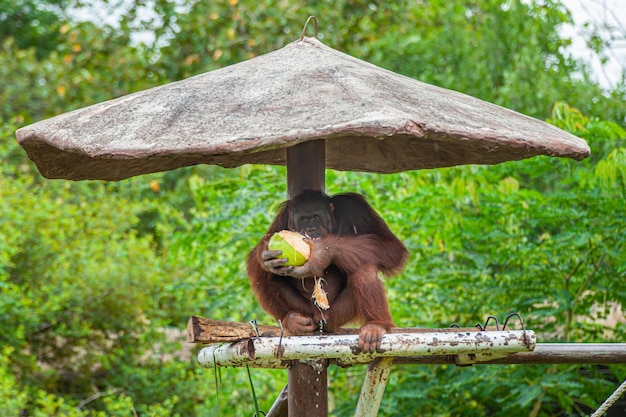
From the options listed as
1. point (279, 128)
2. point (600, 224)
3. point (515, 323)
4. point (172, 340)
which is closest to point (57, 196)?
point (172, 340)

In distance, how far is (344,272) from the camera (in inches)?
157

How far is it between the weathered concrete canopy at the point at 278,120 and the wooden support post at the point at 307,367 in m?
0.32

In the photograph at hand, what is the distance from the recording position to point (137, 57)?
11.9 m

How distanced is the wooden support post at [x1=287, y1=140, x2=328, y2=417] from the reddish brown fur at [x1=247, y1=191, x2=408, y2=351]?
0.14 m

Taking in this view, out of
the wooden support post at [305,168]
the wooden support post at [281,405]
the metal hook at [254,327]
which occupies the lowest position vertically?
the wooden support post at [281,405]

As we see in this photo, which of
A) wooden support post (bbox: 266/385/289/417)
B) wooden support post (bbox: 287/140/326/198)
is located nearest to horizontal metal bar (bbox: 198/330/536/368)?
wooden support post (bbox: 287/140/326/198)

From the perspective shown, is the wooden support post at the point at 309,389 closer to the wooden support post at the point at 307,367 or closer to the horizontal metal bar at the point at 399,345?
the wooden support post at the point at 307,367

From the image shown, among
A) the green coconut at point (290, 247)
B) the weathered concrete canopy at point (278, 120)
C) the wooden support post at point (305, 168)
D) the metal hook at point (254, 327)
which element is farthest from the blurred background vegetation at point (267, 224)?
the weathered concrete canopy at point (278, 120)

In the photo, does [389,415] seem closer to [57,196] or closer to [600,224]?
[600,224]

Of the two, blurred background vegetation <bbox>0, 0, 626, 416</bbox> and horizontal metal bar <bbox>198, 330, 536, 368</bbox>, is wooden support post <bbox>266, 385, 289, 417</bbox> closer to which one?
blurred background vegetation <bbox>0, 0, 626, 416</bbox>

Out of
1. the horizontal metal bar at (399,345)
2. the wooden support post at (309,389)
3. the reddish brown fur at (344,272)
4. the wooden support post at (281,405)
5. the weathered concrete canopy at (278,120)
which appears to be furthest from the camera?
the wooden support post at (281,405)

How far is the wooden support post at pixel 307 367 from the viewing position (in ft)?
13.0

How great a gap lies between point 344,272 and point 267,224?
271 centimetres

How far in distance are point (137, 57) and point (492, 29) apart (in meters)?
5.01
